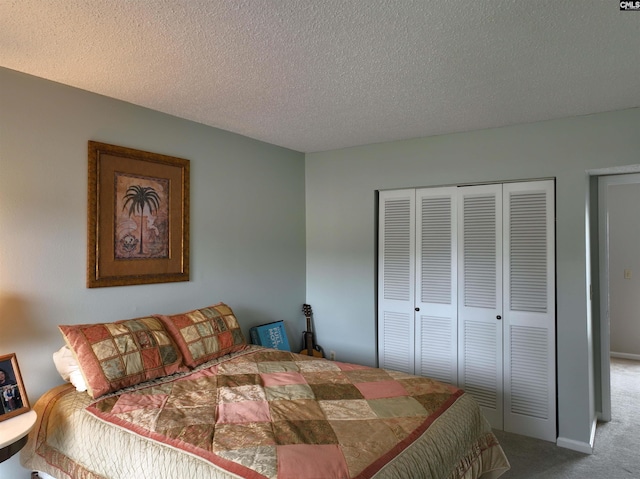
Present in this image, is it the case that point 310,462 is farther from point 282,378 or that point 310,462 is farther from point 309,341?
point 309,341

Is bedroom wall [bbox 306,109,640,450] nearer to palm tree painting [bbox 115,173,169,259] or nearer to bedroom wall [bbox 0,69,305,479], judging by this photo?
bedroom wall [bbox 0,69,305,479]

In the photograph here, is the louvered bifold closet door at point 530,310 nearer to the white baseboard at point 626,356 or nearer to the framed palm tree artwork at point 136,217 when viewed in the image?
the white baseboard at point 626,356

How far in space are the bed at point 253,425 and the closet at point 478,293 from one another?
1154 mm

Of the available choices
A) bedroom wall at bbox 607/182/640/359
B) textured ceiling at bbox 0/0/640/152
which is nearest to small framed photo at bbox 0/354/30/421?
textured ceiling at bbox 0/0/640/152

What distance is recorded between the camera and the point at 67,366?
2369mm

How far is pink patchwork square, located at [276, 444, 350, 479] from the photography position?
1508 millimetres

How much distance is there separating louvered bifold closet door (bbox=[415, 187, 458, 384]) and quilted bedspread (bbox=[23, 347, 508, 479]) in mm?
1268

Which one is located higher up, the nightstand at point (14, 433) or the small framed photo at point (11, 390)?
the small framed photo at point (11, 390)

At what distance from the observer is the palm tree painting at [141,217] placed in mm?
2838

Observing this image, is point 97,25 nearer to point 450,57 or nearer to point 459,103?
point 450,57

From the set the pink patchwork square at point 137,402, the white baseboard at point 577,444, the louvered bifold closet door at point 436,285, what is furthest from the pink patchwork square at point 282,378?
the white baseboard at point 577,444

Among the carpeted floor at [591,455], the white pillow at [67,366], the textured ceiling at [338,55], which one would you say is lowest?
the carpeted floor at [591,455]

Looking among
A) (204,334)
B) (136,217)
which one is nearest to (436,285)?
(204,334)

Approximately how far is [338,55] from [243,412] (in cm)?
189
